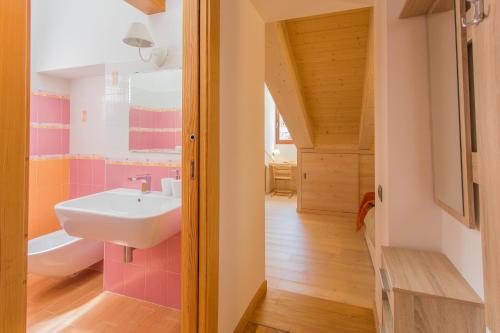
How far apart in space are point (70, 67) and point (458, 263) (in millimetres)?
2914

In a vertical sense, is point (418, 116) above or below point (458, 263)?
above

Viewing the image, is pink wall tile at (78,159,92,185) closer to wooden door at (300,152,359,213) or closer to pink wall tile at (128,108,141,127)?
pink wall tile at (128,108,141,127)

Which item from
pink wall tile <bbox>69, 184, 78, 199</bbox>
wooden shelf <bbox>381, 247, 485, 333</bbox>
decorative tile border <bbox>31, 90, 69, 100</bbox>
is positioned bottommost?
wooden shelf <bbox>381, 247, 485, 333</bbox>

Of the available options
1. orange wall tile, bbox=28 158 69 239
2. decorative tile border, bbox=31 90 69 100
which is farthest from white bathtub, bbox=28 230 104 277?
decorative tile border, bbox=31 90 69 100

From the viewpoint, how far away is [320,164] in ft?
13.9

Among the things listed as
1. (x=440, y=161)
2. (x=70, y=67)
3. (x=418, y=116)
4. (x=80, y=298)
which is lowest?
(x=80, y=298)

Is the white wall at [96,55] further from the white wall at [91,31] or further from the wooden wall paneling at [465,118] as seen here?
the wooden wall paneling at [465,118]

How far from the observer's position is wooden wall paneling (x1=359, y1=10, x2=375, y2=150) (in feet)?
7.12

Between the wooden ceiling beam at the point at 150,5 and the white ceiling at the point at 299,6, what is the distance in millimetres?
635

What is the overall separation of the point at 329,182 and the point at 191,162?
135 inches

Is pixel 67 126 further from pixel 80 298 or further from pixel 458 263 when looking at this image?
pixel 458 263

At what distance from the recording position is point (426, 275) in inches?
38.0

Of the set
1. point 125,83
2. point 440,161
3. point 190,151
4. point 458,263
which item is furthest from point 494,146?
point 125,83

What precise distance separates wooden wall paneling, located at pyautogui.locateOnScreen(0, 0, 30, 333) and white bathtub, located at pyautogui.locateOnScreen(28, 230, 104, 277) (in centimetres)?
174
